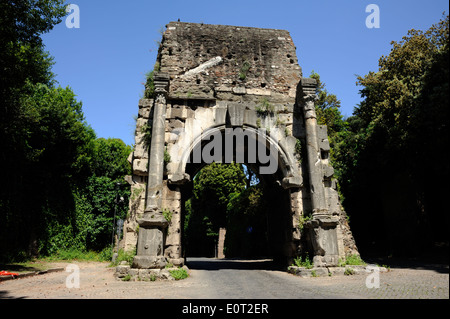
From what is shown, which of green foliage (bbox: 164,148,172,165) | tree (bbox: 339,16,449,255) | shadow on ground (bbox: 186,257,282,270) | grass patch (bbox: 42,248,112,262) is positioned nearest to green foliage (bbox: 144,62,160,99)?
green foliage (bbox: 164,148,172,165)

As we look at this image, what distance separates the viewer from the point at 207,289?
257 inches

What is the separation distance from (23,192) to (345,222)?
15.9 meters

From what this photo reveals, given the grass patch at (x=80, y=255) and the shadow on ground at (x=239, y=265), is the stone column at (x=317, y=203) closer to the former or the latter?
the shadow on ground at (x=239, y=265)

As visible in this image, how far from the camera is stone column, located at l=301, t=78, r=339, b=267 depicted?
8.86m

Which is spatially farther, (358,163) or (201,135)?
(358,163)

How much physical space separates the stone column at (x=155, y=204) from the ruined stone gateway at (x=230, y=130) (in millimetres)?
27

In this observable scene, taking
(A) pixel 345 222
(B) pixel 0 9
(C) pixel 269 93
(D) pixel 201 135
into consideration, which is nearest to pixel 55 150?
(B) pixel 0 9

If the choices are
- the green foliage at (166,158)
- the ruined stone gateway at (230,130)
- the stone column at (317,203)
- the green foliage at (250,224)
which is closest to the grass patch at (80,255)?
the ruined stone gateway at (230,130)

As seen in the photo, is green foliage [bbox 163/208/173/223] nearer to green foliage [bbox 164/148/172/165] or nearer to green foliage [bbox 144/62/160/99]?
green foliage [bbox 164/148/172/165]

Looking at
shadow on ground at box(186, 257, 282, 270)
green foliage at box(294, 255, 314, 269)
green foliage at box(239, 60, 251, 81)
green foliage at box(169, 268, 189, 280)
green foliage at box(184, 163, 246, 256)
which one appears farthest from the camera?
green foliage at box(184, 163, 246, 256)

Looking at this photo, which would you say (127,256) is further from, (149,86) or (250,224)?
(250,224)

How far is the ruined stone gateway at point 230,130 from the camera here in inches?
360

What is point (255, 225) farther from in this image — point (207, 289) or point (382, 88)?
point (207, 289)

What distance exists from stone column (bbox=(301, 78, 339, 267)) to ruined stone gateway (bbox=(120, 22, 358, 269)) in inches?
Result: 1.1
